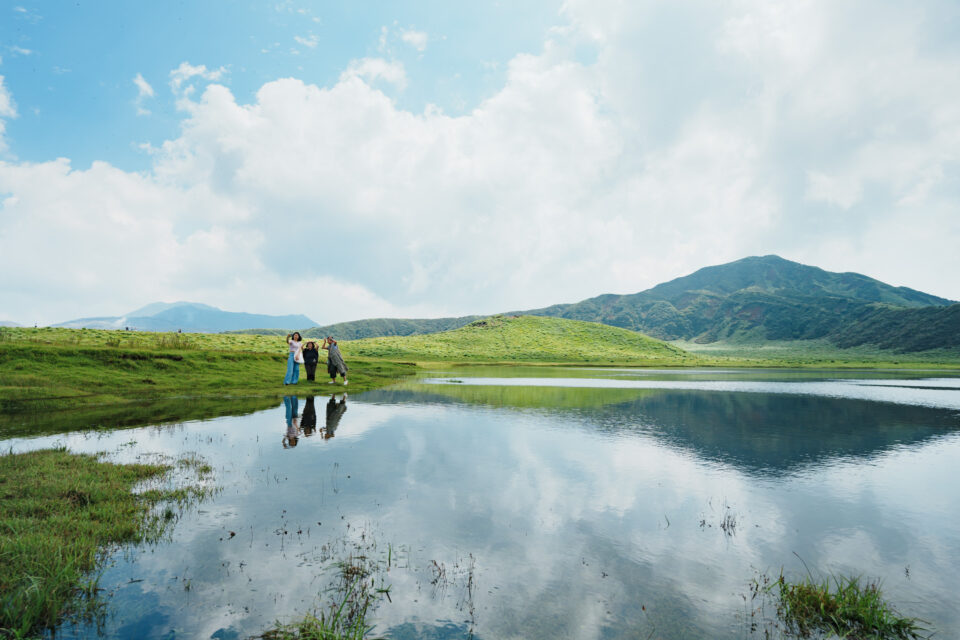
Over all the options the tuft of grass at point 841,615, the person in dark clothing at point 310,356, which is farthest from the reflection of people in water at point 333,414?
the tuft of grass at point 841,615

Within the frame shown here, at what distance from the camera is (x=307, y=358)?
3666cm

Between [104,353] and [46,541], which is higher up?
[104,353]

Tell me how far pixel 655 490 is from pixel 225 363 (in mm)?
35239

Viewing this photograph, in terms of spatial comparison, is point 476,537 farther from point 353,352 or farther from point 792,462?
point 353,352

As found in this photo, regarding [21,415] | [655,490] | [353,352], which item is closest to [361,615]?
[655,490]

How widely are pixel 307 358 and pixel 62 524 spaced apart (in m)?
28.6

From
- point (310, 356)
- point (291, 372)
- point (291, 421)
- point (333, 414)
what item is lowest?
point (333, 414)

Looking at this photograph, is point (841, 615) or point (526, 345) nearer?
point (841, 615)

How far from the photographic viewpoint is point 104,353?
30234 millimetres

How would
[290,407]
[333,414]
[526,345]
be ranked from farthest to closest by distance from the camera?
[526,345] → [290,407] → [333,414]

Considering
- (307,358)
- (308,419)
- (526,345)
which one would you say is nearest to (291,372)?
(307,358)

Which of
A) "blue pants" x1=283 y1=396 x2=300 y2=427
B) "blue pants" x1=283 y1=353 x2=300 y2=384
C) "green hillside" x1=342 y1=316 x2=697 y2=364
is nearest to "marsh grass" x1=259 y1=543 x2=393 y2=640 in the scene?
"blue pants" x1=283 y1=396 x2=300 y2=427

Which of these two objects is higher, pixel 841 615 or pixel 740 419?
pixel 841 615

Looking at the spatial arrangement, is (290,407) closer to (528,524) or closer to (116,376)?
(116,376)
